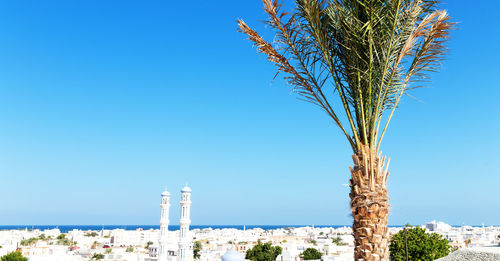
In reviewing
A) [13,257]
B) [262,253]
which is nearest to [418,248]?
[262,253]

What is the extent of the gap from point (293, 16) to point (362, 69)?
1.39 m

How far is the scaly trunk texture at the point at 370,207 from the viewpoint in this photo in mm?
5398

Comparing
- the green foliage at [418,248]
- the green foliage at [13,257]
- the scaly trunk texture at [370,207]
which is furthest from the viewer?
the green foliage at [13,257]

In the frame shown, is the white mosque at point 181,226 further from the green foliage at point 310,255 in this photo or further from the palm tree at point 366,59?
the palm tree at point 366,59

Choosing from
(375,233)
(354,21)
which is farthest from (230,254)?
(354,21)

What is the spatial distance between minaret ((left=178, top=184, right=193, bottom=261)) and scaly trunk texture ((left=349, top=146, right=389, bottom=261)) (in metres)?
26.6

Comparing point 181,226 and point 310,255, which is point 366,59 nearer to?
point 181,226

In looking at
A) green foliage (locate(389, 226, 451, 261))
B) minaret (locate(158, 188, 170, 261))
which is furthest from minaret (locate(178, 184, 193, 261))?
green foliage (locate(389, 226, 451, 261))

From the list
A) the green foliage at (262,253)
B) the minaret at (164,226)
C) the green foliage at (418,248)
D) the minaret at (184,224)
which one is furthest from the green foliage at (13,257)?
the green foliage at (418,248)

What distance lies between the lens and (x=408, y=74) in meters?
6.22

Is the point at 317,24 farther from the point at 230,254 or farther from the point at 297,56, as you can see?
the point at 230,254

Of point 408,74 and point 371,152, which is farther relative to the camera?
point 408,74

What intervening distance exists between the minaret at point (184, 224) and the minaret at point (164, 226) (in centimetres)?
277

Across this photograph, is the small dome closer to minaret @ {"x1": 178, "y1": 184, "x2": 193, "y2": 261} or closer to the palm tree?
minaret @ {"x1": 178, "y1": 184, "x2": 193, "y2": 261}
